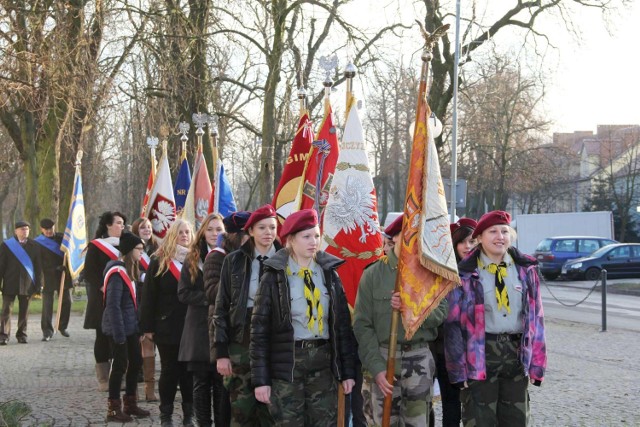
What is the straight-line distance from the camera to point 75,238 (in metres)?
15.6

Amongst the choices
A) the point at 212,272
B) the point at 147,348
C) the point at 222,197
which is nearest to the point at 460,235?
the point at 212,272

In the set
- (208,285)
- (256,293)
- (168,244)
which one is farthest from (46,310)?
(256,293)

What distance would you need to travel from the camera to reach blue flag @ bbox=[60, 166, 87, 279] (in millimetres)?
15281

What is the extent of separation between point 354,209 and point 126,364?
97.7 inches

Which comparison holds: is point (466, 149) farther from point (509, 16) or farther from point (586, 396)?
point (586, 396)

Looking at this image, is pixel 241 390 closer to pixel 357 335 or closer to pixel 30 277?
pixel 357 335

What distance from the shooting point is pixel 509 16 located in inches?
880

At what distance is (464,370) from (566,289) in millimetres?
24495

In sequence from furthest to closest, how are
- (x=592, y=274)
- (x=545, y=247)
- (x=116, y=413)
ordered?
(x=545, y=247) → (x=592, y=274) → (x=116, y=413)

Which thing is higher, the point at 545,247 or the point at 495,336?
the point at 545,247

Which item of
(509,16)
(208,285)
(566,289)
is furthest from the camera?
(566,289)

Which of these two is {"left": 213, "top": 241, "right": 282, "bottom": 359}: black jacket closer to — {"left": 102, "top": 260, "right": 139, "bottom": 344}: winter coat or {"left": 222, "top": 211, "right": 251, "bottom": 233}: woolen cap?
{"left": 222, "top": 211, "right": 251, "bottom": 233}: woolen cap

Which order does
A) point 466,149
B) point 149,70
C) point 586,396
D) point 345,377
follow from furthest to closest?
1. point 466,149
2. point 149,70
3. point 586,396
4. point 345,377

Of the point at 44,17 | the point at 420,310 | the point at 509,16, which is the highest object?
the point at 509,16
